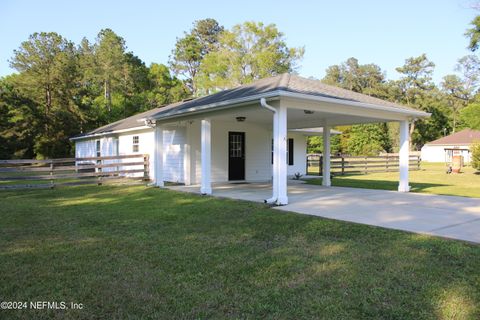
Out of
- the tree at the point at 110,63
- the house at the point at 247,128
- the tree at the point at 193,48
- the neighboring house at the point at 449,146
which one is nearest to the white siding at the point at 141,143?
the house at the point at 247,128

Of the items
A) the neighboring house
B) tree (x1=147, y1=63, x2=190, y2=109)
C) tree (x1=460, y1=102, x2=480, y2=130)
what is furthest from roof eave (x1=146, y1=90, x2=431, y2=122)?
the neighboring house

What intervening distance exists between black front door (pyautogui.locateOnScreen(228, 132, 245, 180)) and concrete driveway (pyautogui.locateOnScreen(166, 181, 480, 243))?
3805 millimetres

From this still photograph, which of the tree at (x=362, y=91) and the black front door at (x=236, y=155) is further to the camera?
the tree at (x=362, y=91)

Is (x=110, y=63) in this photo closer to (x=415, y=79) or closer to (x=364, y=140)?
(x=364, y=140)

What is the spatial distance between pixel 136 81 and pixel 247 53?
12365 mm

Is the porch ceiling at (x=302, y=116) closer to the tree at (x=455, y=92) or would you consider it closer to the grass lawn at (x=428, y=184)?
the grass lawn at (x=428, y=184)

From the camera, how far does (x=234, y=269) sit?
4.09 meters

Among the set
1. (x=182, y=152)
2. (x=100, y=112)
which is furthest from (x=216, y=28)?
(x=182, y=152)

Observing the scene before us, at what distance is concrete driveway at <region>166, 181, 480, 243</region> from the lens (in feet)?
19.7

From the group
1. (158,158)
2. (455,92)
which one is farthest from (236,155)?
(455,92)

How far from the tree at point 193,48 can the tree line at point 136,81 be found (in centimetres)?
13

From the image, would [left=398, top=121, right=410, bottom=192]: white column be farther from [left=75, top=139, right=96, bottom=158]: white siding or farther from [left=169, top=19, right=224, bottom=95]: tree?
[left=169, top=19, right=224, bottom=95]: tree

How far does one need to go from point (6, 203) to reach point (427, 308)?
10024 mm

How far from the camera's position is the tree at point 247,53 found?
36156 mm
